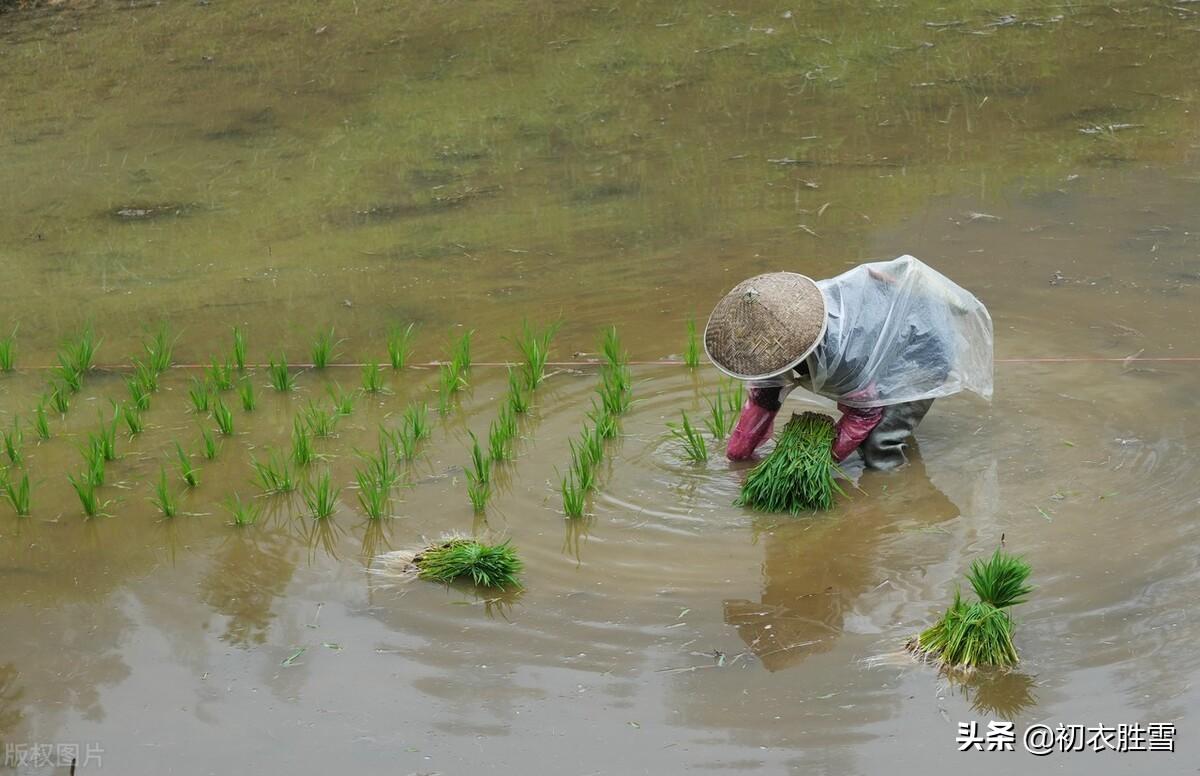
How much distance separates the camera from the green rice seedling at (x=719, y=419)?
5863mm

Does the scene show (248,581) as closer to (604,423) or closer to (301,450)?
(301,450)

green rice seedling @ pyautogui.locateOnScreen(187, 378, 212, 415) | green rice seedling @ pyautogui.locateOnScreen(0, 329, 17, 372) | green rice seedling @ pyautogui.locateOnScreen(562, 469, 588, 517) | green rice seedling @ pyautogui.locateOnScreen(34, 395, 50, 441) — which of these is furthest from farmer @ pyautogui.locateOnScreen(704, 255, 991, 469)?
green rice seedling @ pyautogui.locateOnScreen(0, 329, 17, 372)

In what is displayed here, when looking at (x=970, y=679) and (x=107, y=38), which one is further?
(x=107, y=38)

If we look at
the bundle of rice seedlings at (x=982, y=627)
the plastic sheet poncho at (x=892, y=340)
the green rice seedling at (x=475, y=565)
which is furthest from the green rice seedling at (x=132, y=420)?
the bundle of rice seedlings at (x=982, y=627)

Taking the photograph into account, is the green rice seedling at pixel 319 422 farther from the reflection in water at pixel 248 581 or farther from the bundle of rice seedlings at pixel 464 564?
the bundle of rice seedlings at pixel 464 564

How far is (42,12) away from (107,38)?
1.48 m

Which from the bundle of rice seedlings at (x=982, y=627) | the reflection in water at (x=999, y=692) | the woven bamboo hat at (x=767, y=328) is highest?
the woven bamboo hat at (x=767, y=328)

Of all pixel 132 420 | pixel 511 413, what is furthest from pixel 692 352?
pixel 132 420

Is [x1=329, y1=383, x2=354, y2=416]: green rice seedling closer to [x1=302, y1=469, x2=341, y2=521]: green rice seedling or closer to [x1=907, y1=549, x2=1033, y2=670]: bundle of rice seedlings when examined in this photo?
[x1=302, y1=469, x2=341, y2=521]: green rice seedling

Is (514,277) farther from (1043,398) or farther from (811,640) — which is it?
(811,640)

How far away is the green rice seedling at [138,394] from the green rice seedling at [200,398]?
8.0 inches

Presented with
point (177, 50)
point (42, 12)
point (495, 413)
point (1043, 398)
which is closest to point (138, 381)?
point (495, 413)

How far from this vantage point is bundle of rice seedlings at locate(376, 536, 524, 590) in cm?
488

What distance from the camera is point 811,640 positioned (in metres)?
4.49
